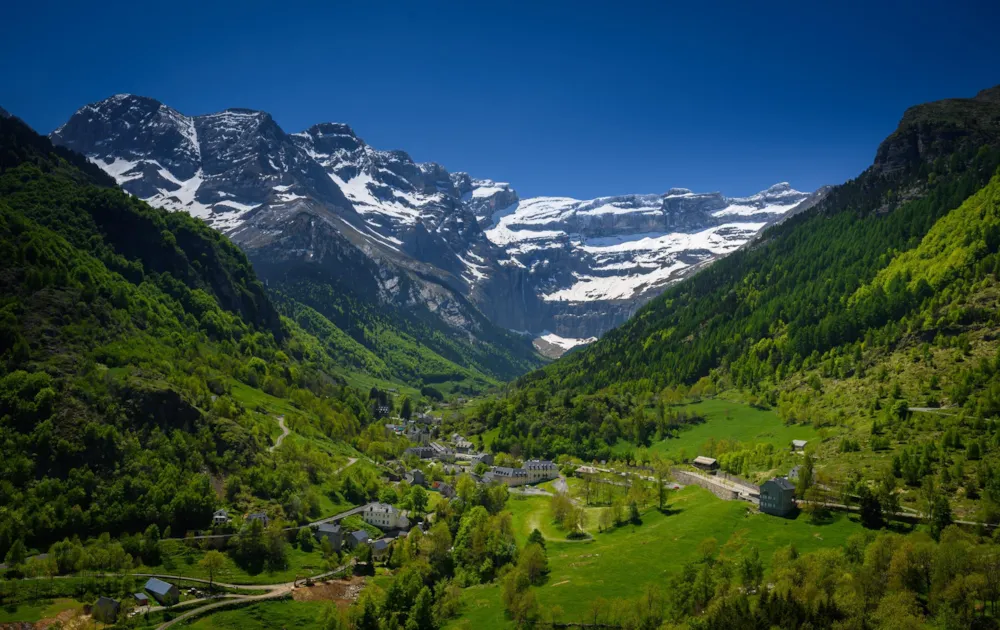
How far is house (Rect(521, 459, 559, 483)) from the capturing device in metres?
154

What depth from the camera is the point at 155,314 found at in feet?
569

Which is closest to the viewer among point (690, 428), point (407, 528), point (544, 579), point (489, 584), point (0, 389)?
point (544, 579)

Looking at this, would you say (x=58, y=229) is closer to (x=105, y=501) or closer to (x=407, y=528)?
(x=105, y=501)

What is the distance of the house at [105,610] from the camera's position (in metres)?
77.9

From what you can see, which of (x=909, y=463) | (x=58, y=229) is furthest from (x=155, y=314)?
(x=909, y=463)

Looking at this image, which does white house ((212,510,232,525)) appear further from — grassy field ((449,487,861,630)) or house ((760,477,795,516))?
house ((760,477,795,516))

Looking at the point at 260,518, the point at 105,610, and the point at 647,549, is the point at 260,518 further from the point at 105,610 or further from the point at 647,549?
the point at 647,549

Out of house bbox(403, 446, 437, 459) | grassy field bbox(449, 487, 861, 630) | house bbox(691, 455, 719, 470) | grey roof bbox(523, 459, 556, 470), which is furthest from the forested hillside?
house bbox(691, 455, 719, 470)

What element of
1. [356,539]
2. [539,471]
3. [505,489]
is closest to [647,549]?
[505,489]

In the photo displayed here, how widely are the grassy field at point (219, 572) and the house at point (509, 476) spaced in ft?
185

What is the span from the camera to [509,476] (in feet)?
504

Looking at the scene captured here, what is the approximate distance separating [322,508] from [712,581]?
252 ft

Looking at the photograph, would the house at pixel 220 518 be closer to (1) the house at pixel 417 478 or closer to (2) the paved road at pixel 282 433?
(2) the paved road at pixel 282 433

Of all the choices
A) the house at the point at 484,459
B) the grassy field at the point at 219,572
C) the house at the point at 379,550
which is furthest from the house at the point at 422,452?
the grassy field at the point at 219,572
